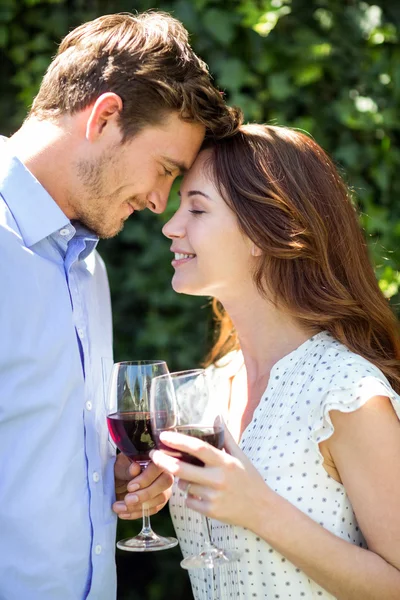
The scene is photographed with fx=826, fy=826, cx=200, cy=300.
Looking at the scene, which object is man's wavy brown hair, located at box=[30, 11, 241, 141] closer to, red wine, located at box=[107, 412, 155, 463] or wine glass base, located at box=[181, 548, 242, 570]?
red wine, located at box=[107, 412, 155, 463]

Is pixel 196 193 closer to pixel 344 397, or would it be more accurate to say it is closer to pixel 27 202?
pixel 27 202

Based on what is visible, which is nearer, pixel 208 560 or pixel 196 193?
pixel 208 560

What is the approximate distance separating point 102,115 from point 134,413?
89 centimetres

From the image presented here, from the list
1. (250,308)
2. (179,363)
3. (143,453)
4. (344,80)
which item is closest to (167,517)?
(179,363)

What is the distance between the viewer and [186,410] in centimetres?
189

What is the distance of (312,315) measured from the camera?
2.45 m

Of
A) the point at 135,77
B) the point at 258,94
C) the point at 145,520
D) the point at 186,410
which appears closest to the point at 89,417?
the point at 145,520

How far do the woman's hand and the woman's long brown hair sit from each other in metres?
0.64

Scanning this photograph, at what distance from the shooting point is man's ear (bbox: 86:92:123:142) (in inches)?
93.1

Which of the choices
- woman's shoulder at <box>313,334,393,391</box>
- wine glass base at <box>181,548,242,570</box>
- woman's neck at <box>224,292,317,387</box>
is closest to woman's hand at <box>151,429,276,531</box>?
wine glass base at <box>181,548,242,570</box>

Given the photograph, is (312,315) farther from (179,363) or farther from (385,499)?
(179,363)

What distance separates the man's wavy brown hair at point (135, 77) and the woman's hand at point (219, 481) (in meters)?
1.01

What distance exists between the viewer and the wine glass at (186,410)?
187 centimetres

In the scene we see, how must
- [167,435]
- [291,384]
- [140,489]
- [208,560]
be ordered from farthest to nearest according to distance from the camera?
1. [291,384]
2. [140,489]
3. [208,560]
4. [167,435]
